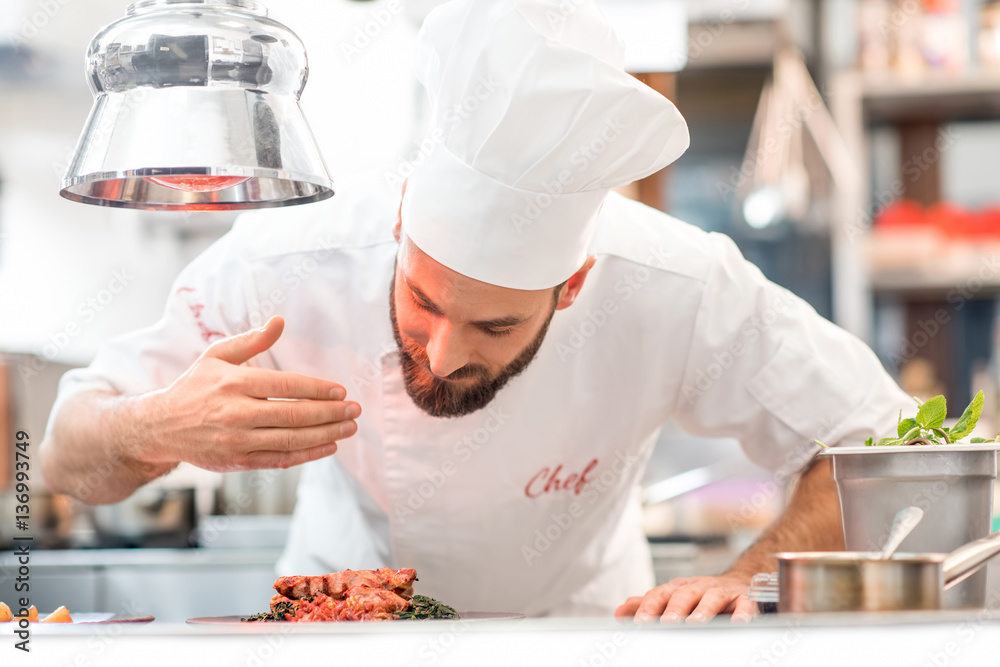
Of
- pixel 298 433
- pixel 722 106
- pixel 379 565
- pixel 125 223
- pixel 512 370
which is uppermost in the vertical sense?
pixel 722 106

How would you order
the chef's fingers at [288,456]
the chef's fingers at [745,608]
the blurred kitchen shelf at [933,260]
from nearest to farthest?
the chef's fingers at [745,608], the chef's fingers at [288,456], the blurred kitchen shelf at [933,260]

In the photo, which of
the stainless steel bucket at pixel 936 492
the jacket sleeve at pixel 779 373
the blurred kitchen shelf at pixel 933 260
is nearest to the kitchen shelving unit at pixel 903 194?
the blurred kitchen shelf at pixel 933 260

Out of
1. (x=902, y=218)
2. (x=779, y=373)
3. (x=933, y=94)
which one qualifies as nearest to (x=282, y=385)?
(x=779, y=373)

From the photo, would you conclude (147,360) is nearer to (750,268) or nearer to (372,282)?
(372,282)

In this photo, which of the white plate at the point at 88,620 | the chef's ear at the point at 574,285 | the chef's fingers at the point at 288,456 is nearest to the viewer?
the white plate at the point at 88,620

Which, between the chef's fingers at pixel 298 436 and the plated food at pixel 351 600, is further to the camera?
the chef's fingers at pixel 298 436

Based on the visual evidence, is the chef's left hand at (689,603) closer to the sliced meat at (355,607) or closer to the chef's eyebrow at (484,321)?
Answer: the sliced meat at (355,607)

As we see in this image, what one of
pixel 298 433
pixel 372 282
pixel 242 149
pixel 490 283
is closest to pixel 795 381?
pixel 490 283

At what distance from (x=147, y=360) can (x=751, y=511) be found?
9.05 ft

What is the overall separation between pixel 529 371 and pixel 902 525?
0.74 metres

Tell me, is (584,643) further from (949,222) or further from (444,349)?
(949,222)

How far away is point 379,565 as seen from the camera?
164cm

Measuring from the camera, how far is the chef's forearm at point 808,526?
137 cm

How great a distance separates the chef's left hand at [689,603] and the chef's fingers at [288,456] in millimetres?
380
